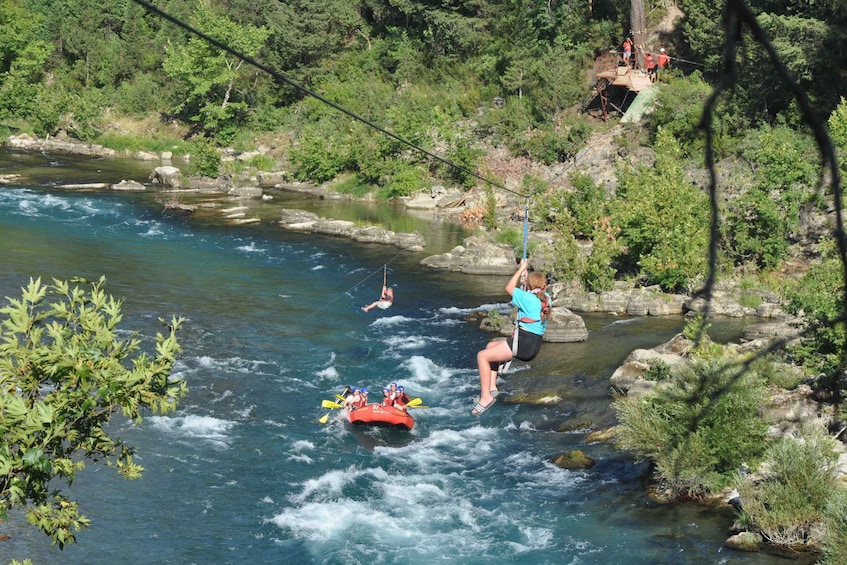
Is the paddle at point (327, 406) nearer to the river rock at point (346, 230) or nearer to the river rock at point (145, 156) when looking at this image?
the river rock at point (346, 230)

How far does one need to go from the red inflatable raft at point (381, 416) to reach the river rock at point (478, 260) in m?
14.5

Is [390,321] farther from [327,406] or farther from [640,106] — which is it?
[640,106]

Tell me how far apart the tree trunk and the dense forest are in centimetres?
34

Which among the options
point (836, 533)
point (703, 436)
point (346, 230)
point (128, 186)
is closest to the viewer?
point (836, 533)

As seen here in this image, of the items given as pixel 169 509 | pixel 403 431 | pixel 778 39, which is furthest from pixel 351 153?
pixel 169 509

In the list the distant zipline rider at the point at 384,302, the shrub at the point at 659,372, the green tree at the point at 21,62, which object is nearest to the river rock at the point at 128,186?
the green tree at the point at 21,62

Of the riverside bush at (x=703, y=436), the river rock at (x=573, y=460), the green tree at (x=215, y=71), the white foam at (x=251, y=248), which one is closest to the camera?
the riverside bush at (x=703, y=436)

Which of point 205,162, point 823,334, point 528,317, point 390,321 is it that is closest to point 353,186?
point 205,162

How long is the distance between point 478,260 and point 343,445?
15863 mm

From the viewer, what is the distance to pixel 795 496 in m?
15.9

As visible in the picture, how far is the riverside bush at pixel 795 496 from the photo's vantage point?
1589 centimetres

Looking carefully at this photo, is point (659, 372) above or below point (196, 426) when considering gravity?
above

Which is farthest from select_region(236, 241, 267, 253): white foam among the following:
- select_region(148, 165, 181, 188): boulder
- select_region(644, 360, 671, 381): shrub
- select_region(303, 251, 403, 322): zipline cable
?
select_region(644, 360, 671, 381): shrub

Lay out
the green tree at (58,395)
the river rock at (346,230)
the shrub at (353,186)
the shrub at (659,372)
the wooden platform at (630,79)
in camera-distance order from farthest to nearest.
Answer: the shrub at (353,186), the wooden platform at (630,79), the river rock at (346,230), the shrub at (659,372), the green tree at (58,395)
